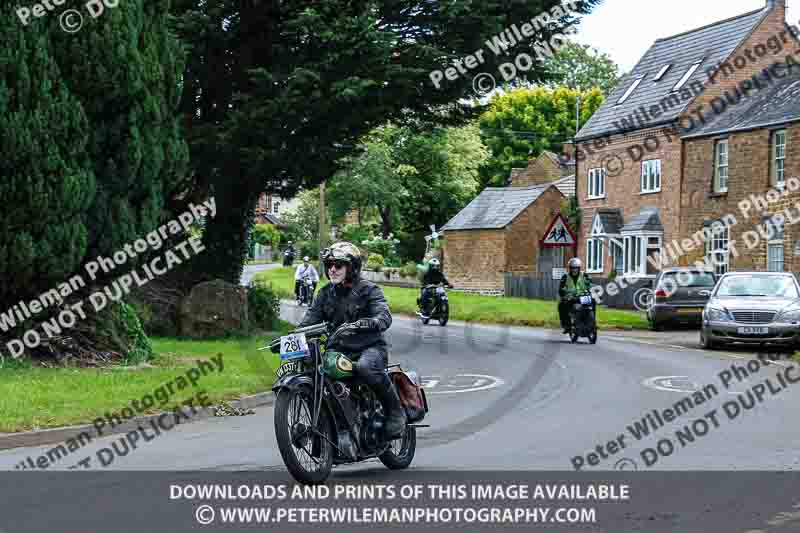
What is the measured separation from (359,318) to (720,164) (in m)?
35.2

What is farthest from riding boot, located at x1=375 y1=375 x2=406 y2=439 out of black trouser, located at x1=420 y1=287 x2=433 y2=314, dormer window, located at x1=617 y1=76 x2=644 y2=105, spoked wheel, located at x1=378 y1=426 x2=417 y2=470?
dormer window, located at x1=617 y1=76 x2=644 y2=105

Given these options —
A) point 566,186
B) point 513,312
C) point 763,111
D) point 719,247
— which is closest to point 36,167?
point 513,312

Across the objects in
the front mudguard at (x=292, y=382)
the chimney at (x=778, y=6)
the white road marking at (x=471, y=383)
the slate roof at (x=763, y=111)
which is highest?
the chimney at (x=778, y=6)

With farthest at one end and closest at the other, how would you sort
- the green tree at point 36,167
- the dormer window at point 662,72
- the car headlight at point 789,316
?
the dormer window at point 662,72 < the car headlight at point 789,316 < the green tree at point 36,167

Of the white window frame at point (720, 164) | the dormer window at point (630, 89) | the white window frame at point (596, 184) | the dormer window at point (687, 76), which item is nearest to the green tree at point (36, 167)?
the white window frame at point (720, 164)

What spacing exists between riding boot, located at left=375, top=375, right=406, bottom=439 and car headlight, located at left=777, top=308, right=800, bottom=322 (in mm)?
16357

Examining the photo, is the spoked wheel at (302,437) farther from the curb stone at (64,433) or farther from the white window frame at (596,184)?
the white window frame at (596,184)

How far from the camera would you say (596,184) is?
53.4 meters

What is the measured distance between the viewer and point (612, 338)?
95.0 feet

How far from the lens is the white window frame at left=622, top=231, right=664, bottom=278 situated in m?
47.4

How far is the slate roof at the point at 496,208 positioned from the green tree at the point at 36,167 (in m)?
46.3

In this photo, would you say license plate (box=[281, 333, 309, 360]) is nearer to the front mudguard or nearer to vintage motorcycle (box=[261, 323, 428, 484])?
vintage motorcycle (box=[261, 323, 428, 484])

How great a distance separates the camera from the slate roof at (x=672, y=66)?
47000mm

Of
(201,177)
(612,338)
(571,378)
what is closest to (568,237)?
(612,338)
